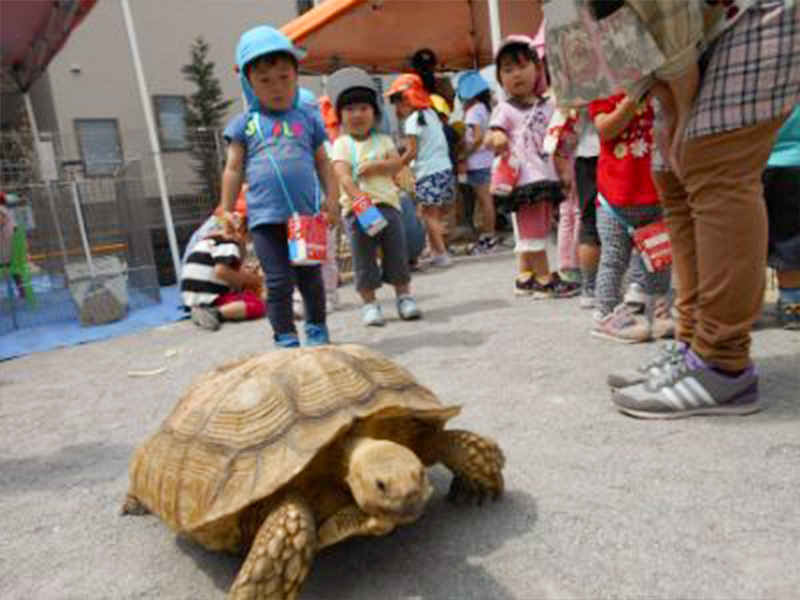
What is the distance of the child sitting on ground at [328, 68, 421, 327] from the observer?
438 centimetres

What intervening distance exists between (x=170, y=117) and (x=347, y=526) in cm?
1874

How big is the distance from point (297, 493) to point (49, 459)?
161cm

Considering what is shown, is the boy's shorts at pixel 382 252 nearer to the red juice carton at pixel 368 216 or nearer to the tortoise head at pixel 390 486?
the red juice carton at pixel 368 216

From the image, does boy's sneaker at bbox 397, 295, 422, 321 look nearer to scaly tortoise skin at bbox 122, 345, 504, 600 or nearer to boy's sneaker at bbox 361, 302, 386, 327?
boy's sneaker at bbox 361, 302, 386, 327

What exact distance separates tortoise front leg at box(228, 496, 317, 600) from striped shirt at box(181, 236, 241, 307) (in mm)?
4066

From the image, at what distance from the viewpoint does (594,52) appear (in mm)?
2133

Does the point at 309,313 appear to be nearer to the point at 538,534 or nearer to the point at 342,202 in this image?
the point at 342,202

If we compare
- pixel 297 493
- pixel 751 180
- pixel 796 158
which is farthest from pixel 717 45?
pixel 297 493

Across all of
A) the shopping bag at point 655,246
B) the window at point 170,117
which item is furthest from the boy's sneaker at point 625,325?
the window at point 170,117

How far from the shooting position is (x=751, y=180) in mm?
1995

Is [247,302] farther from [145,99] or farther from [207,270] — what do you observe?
[145,99]

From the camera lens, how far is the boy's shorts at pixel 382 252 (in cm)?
439

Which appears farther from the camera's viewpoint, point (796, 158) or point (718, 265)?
point (796, 158)

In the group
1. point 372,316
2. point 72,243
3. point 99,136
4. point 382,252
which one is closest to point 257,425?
point 372,316
